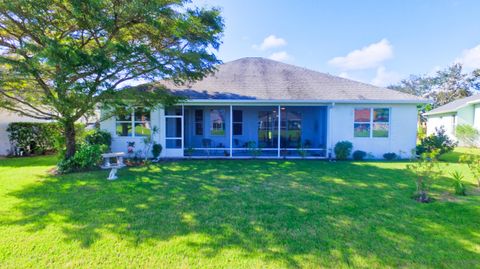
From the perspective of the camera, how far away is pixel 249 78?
13812 millimetres

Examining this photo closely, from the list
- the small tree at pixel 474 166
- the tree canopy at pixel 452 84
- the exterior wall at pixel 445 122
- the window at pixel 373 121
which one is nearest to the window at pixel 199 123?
the window at pixel 373 121

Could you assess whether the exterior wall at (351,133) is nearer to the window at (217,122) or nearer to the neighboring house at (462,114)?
the window at (217,122)

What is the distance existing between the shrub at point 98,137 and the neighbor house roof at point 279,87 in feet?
12.9

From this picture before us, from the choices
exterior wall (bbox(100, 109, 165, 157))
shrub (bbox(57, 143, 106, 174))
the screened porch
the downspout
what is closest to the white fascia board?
the downspout

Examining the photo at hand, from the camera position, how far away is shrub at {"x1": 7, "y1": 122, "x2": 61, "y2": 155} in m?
12.1

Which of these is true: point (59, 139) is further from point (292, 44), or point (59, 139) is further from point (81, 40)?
point (292, 44)

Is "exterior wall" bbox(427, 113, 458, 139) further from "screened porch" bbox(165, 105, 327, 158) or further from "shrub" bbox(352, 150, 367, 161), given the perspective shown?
"screened porch" bbox(165, 105, 327, 158)

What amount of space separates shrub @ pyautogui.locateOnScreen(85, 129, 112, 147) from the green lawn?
343 cm

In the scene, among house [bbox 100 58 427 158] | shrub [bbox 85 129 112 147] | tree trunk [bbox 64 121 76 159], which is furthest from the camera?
house [bbox 100 58 427 158]

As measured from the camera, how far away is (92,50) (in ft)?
23.6

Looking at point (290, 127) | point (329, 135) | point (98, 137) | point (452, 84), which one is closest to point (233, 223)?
point (329, 135)

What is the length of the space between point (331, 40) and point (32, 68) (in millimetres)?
18202

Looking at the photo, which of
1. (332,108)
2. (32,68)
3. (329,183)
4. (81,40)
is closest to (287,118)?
(332,108)

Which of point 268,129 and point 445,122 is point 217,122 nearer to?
point 268,129
